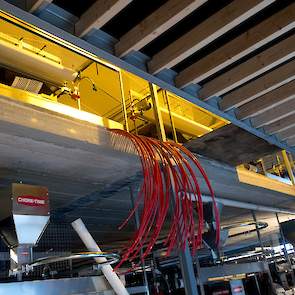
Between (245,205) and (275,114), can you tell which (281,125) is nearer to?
(275,114)

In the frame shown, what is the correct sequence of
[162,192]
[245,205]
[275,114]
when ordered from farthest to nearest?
1. [245,205]
2. [275,114]
3. [162,192]

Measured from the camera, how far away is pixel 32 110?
175 centimetres

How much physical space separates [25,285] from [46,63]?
121 centimetres

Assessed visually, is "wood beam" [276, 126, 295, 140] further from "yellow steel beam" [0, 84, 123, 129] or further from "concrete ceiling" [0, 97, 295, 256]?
"yellow steel beam" [0, 84, 123, 129]

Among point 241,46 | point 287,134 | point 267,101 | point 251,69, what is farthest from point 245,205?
point 241,46

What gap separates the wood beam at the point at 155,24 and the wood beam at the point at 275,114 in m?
0.96

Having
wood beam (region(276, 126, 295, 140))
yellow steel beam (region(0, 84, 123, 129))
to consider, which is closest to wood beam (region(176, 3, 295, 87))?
Answer: yellow steel beam (region(0, 84, 123, 129))

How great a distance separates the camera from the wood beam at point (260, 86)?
1735 millimetres

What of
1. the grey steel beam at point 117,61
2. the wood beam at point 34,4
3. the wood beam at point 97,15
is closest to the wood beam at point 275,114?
the grey steel beam at point 117,61

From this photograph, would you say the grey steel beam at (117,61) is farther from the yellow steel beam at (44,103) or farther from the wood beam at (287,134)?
the yellow steel beam at (44,103)

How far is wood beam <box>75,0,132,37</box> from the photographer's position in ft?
4.02

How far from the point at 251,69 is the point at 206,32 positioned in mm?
362

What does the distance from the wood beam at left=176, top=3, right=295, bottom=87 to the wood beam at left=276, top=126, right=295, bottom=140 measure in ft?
3.02

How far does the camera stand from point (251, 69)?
5.46ft
